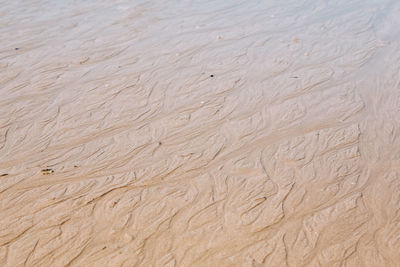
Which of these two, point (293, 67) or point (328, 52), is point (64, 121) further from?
point (328, 52)

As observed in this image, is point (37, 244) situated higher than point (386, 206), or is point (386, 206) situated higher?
point (37, 244)

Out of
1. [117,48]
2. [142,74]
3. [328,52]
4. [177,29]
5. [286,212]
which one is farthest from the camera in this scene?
[177,29]

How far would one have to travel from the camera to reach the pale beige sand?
3453 mm

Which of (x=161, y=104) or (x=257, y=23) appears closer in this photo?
(x=161, y=104)

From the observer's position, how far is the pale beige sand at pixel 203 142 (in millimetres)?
3453

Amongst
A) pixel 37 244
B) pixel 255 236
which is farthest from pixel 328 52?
pixel 37 244

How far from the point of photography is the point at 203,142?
4820 mm

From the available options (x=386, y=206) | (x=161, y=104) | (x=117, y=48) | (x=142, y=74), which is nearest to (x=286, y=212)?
(x=386, y=206)

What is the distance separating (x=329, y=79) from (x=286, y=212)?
3161 mm

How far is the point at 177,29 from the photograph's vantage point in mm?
8234

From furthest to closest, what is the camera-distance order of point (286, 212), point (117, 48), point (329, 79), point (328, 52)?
point (117, 48)
point (328, 52)
point (329, 79)
point (286, 212)

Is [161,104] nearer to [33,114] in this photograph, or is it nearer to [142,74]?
[142,74]

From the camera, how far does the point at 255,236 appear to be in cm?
347

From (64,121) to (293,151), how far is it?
312 cm
